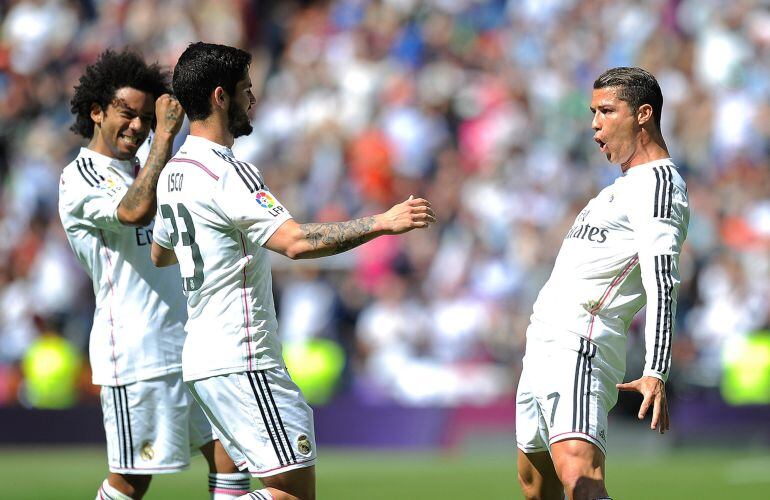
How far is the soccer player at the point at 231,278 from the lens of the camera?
18.8ft

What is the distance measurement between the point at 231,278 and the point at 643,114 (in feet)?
6.73

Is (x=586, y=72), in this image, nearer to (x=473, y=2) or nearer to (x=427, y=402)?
(x=473, y=2)

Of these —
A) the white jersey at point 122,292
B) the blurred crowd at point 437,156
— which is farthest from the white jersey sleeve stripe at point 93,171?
the blurred crowd at point 437,156

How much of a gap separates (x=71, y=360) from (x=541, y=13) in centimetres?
785

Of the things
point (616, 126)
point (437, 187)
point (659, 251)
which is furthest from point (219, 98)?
point (437, 187)

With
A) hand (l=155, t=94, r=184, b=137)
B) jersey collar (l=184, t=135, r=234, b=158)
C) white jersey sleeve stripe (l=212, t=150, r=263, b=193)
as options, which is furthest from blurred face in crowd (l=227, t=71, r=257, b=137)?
hand (l=155, t=94, r=184, b=137)

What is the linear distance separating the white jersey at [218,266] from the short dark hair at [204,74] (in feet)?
0.56

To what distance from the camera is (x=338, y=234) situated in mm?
5613

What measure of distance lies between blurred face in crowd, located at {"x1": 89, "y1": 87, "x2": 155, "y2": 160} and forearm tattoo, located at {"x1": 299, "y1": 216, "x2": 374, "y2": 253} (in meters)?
1.79

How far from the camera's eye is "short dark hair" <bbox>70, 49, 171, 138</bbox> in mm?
7070

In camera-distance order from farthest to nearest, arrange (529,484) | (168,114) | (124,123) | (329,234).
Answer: (124,123) < (529,484) < (168,114) < (329,234)

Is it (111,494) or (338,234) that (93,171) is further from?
(338,234)

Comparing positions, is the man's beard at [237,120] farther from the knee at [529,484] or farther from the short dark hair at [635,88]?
the knee at [529,484]

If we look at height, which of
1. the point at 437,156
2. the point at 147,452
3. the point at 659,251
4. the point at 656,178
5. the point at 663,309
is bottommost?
the point at 147,452
